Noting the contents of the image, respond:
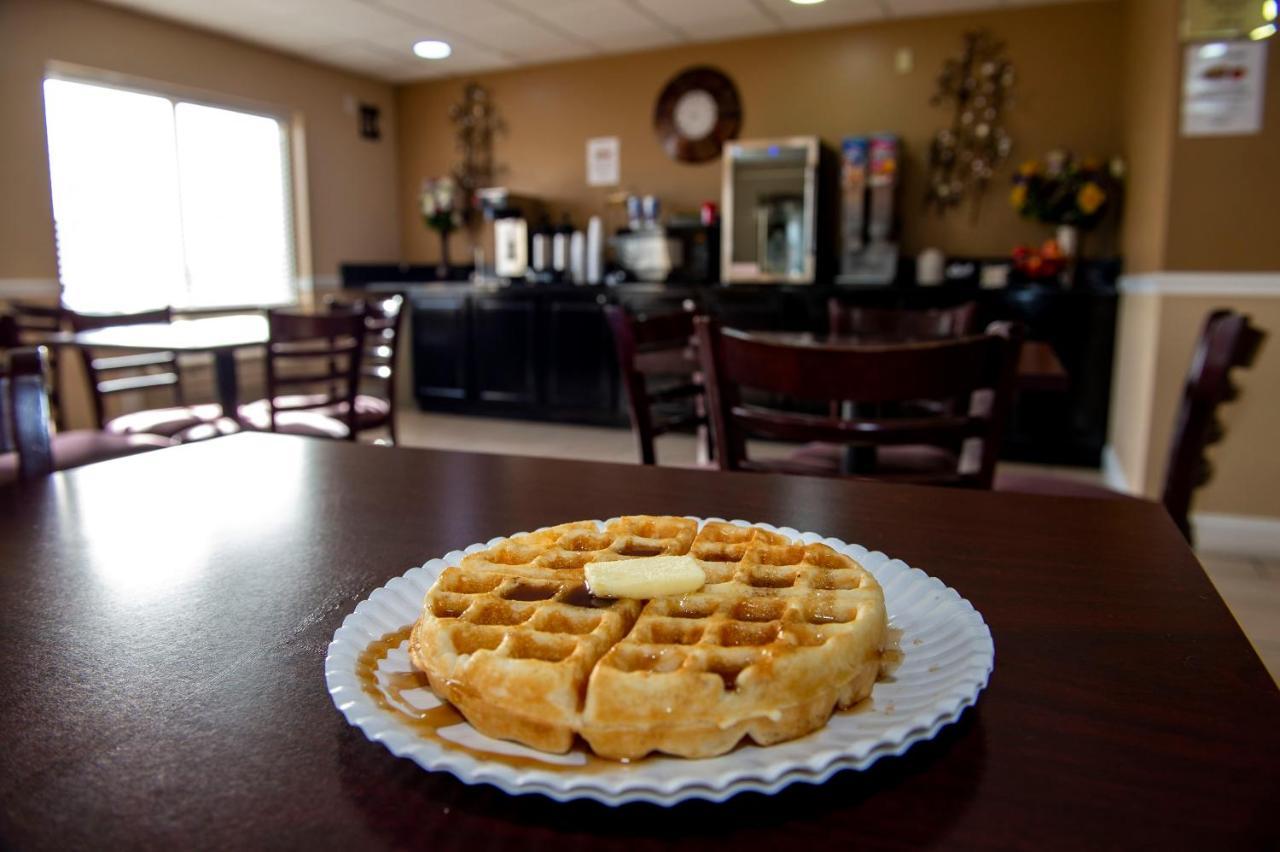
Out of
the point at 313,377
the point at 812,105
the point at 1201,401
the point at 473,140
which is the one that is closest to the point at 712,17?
the point at 812,105

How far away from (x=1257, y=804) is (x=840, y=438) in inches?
39.1

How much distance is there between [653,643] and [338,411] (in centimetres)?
321

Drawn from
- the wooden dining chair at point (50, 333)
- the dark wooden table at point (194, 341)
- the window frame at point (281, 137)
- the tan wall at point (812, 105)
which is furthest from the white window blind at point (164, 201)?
the dark wooden table at point (194, 341)

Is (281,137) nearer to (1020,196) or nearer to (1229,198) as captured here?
(1020,196)

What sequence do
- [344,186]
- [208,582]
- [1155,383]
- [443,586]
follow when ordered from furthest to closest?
[344,186], [1155,383], [208,582], [443,586]

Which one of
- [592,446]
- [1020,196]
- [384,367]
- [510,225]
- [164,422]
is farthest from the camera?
[510,225]

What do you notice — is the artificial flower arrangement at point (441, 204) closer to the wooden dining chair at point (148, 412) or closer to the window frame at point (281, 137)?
the window frame at point (281, 137)

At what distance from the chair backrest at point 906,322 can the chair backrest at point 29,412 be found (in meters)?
2.26

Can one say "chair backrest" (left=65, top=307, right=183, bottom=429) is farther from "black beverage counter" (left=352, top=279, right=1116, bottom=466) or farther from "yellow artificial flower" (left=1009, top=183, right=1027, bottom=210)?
"yellow artificial flower" (left=1009, top=183, right=1027, bottom=210)

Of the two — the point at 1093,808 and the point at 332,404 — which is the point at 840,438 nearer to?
the point at 1093,808

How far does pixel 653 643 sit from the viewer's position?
0.44 metres

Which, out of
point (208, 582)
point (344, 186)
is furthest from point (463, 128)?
point (208, 582)

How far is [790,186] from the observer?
538cm

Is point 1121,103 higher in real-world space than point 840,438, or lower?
higher
